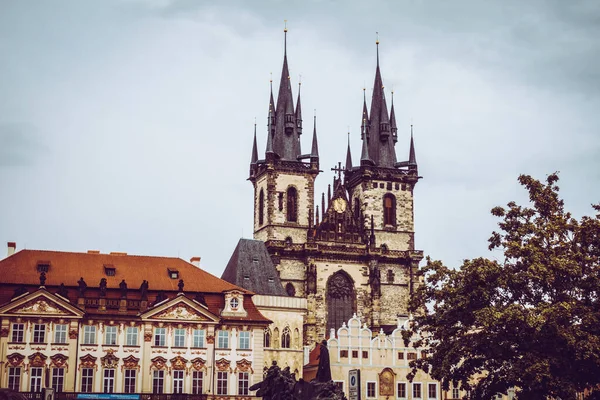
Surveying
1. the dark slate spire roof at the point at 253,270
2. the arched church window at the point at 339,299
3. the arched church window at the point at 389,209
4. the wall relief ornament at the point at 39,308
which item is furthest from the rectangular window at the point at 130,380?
the arched church window at the point at 389,209

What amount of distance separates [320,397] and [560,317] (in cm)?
1435

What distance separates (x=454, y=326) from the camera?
49156 millimetres

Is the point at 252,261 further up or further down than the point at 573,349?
further up

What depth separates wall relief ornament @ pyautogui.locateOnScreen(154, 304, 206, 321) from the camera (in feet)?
202

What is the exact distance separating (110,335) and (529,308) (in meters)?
27.7

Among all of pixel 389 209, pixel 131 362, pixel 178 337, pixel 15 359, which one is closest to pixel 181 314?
pixel 178 337

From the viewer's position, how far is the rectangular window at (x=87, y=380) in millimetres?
59156

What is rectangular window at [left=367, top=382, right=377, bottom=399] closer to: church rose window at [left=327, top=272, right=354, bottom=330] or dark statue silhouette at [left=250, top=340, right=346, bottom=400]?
church rose window at [left=327, top=272, right=354, bottom=330]

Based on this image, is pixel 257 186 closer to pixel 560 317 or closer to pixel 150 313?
pixel 150 313

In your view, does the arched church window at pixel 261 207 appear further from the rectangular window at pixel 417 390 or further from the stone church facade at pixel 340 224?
the rectangular window at pixel 417 390

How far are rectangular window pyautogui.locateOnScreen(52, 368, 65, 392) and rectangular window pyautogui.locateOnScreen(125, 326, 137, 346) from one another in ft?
14.6

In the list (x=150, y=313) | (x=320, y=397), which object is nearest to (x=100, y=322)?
(x=150, y=313)

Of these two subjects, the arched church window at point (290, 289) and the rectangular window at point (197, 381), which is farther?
the arched church window at point (290, 289)

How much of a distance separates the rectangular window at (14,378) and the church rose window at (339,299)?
117ft
